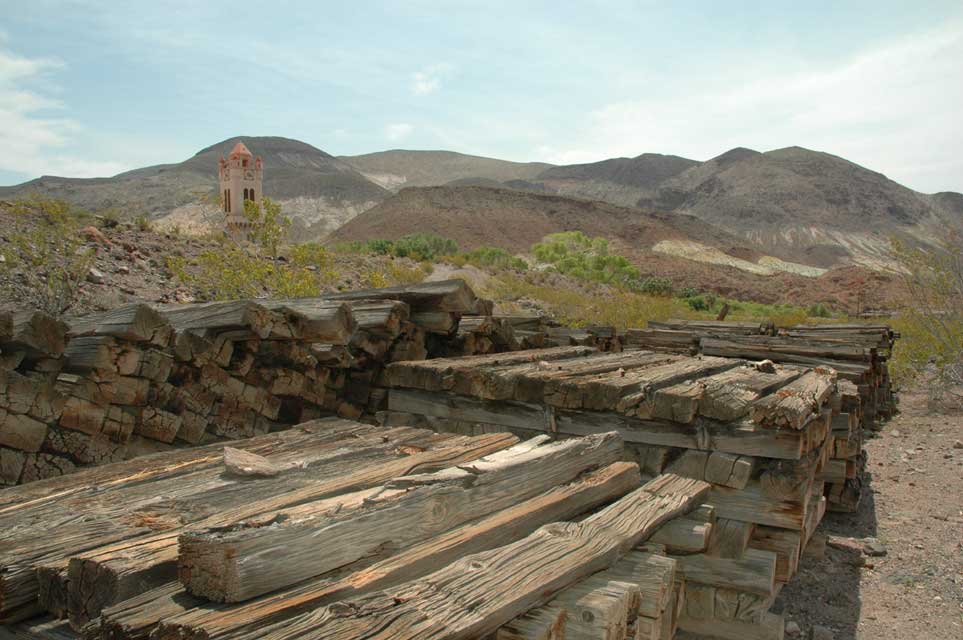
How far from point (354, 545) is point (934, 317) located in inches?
554

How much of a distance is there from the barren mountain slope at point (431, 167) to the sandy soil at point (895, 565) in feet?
330

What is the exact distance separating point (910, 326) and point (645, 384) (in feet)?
39.8

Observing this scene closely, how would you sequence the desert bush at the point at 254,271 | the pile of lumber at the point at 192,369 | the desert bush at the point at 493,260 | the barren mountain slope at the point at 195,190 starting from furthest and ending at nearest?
the barren mountain slope at the point at 195,190, the desert bush at the point at 493,260, the desert bush at the point at 254,271, the pile of lumber at the point at 192,369

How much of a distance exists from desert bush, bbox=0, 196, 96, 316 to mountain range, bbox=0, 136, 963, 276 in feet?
111

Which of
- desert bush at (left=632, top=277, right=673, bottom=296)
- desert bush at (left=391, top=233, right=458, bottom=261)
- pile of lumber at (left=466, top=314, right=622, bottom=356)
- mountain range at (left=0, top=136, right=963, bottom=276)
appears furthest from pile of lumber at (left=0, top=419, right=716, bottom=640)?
mountain range at (left=0, top=136, right=963, bottom=276)

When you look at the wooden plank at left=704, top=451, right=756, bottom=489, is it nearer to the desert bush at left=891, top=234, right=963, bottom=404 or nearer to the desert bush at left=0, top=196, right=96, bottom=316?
the desert bush at left=0, top=196, right=96, bottom=316

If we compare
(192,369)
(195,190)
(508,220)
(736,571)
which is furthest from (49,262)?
(195,190)

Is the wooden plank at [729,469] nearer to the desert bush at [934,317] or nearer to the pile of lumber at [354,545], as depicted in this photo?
the pile of lumber at [354,545]

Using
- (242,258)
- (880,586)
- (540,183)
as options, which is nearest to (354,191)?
(540,183)

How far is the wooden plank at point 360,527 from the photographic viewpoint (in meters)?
1.76

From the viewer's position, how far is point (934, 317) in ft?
43.1

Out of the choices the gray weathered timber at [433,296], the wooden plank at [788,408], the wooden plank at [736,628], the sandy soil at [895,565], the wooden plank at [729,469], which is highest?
the gray weathered timber at [433,296]

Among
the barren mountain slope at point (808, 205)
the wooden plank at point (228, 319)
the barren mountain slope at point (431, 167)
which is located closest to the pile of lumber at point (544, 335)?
the wooden plank at point (228, 319)

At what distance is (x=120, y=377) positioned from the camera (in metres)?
3.95
